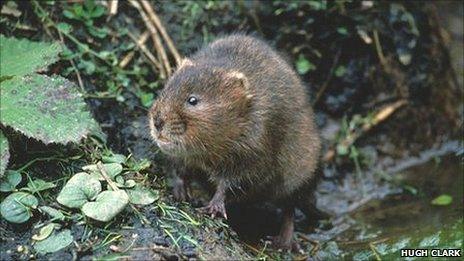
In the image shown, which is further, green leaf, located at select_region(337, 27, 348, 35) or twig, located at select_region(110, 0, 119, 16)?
green leaf, located at select_region(337, 27, 348, 35)

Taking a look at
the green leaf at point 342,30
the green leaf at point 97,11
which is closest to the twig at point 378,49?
the green leaf at point 342,30

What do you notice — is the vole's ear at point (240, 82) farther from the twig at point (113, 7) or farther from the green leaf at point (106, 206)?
the twig at point (113, 7)

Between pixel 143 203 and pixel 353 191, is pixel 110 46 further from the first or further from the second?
pixel 353 191

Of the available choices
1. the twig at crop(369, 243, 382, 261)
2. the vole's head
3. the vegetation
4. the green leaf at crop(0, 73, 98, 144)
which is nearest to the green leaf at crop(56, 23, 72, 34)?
the vegetation

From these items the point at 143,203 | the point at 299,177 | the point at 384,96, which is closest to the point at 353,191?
the point at 384,96

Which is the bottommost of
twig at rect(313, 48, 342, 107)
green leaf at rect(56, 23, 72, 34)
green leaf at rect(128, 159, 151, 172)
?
twig at rect(313, 48, 342, 107)

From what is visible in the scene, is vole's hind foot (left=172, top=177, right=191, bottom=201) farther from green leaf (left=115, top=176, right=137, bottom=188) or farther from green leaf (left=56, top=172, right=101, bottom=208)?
green leaf (left=56, top=172, right=101, bottom=208)

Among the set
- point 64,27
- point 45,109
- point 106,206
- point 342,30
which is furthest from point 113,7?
point 106,206

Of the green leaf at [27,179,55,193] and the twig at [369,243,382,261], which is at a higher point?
the green leaf at [27,179,55,193]
